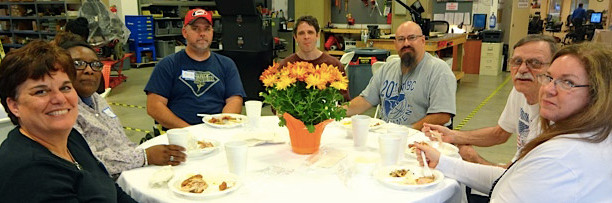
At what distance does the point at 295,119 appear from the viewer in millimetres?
1936

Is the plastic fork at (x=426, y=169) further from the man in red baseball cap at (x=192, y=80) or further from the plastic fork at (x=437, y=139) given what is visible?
the man in red baseball cap at (x=192, y=80)

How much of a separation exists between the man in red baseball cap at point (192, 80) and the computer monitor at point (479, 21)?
826cm

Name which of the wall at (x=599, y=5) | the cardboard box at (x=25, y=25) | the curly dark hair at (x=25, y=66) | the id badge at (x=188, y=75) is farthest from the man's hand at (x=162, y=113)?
the wall at (x=599, y=5)

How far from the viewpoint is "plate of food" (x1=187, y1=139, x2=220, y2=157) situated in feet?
6.40

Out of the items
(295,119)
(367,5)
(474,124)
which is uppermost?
(367,5)

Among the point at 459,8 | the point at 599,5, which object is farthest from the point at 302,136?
the point at 599,5

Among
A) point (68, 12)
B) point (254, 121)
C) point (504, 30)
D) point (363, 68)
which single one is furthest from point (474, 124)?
point (68, 12)

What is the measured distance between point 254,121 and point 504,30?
32.1 feet

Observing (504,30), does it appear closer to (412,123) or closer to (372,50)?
(372,50)

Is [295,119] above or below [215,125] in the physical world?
above

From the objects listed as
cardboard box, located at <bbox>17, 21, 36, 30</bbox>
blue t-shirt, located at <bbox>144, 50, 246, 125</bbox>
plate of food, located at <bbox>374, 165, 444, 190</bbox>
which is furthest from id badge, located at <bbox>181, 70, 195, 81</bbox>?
cardboard box, located at <bbox>17, 21, 36, 30</bbox>

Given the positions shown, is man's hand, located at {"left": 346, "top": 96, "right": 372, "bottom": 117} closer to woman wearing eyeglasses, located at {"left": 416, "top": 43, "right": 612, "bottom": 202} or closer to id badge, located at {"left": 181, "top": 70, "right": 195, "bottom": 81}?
id badge, located at {"left": 181, "top": 70, "right": 195, "bottom": 81}

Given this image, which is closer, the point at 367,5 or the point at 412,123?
the point at 412,123

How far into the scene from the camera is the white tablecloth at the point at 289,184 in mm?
1550
